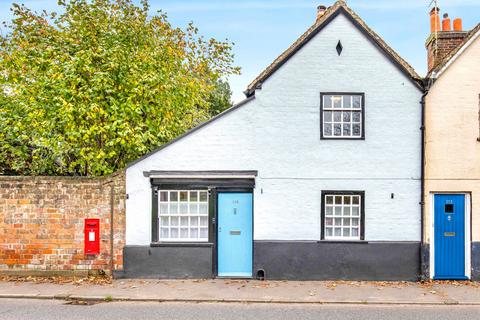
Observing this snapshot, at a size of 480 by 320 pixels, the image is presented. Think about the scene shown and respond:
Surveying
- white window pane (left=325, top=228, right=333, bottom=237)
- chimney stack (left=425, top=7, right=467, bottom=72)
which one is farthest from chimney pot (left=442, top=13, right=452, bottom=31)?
white window pane (left=325, top=228, right=333, bottom=237)

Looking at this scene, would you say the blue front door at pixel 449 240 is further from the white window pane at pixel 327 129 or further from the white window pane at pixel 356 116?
the white window pane at pixel 327 129

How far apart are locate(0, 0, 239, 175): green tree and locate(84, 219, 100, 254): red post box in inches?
98.0

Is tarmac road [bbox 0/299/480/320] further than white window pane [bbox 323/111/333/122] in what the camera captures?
No

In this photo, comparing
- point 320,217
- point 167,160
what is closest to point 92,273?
point 167,160

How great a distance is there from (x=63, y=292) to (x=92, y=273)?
1.39 meters

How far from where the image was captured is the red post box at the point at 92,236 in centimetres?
1116

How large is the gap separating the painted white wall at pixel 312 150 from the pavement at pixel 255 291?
4.32 ft

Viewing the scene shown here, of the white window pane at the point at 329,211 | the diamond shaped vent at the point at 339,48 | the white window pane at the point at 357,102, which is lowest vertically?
Result: the white window pane at the point at 329,211

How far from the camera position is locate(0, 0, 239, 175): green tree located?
12.8 metres

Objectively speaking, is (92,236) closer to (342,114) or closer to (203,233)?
(203,233)

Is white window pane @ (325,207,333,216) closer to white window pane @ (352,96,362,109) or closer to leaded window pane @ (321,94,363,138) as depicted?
leaded window pane @ (321,94,363,138)

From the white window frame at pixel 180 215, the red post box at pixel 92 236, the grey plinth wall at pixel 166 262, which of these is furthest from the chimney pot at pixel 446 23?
the red post box at pixel 92 236

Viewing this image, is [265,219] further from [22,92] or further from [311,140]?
[22,92]

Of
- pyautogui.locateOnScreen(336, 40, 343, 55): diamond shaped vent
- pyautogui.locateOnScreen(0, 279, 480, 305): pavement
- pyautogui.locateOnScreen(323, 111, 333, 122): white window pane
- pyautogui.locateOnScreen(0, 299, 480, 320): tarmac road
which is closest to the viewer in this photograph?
pyautogui.locateOnScreen(0, 299, 480, 320): tarmac road
